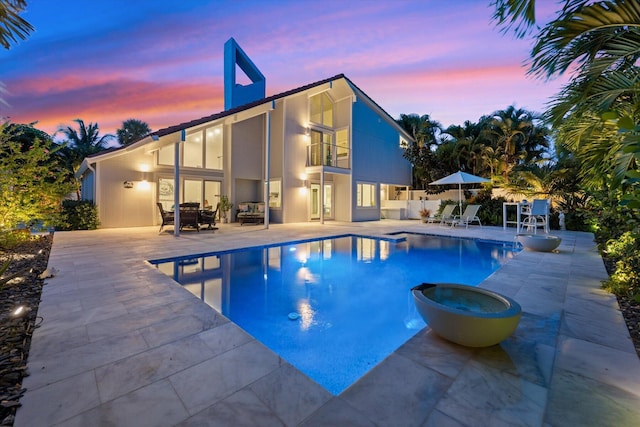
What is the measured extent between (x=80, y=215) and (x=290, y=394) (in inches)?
481

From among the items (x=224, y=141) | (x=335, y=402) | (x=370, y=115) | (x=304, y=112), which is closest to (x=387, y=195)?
(x=370, y=115)

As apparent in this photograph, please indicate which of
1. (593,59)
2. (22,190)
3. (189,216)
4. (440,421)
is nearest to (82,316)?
(440,421)

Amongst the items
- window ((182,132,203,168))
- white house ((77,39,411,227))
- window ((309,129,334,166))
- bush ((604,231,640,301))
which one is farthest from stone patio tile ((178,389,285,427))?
window ((309,129,334,166))

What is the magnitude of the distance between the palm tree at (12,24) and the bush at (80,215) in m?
9.58

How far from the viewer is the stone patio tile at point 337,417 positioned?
61.4 inches

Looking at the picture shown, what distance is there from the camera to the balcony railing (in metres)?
14.6

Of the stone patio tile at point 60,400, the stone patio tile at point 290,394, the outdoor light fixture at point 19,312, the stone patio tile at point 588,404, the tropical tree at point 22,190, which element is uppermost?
the tropical tree at point 22,190

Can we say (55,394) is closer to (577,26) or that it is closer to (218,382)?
(218,382)

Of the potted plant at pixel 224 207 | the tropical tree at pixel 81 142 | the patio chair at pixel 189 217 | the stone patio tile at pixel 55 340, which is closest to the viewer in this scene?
the stone patio tile at pixel 55 340

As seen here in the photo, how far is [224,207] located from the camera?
13500 millimetres

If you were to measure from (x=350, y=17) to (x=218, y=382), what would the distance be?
11.4 meters

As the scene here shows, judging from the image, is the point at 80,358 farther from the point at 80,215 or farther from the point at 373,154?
the point at 373,154

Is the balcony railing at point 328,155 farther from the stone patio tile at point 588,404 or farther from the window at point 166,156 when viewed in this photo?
the stone patio tile at point 588,404

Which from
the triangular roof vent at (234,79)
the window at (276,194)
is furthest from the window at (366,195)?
the triangular roof vent at (234,79)
